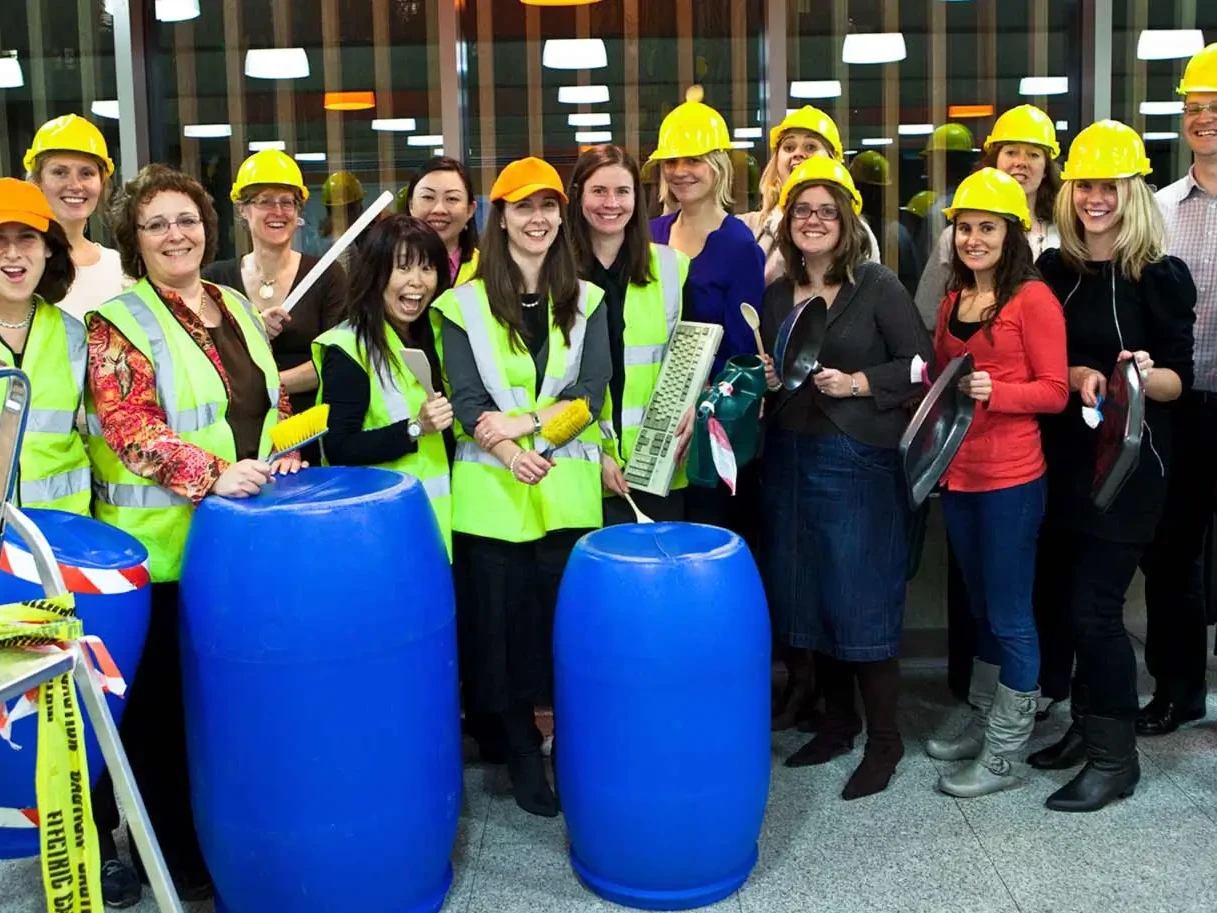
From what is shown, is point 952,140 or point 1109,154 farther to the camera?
point 952,140

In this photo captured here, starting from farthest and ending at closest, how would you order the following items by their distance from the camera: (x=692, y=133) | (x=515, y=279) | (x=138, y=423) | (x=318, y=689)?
1. (x=692, y=133)
2. (x=515, y=279)
3. (x=138, y=423)
4. (x=318, y=689)

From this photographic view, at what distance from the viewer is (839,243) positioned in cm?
290

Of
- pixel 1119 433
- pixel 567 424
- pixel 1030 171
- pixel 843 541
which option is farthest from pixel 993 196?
pixel 567 424

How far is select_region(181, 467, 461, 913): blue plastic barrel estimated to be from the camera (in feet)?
7.13

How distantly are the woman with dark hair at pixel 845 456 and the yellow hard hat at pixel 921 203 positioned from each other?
2.15m

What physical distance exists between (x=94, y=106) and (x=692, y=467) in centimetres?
308

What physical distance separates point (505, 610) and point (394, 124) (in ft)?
8.87

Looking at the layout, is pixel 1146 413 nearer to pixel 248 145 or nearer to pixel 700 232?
pixel 700 232

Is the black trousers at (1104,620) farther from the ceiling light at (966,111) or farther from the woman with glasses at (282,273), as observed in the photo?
the ceiling light at (966,111)

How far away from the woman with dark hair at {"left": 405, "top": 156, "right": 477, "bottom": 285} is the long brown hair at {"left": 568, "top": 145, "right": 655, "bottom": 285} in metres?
0.35

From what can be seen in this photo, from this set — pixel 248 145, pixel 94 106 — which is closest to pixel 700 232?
pixel 248 145

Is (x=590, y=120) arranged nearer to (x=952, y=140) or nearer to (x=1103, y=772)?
(x=952, y=140)

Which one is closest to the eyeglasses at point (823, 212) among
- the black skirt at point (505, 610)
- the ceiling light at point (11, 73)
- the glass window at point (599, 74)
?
the black skirt at point (505, 610)

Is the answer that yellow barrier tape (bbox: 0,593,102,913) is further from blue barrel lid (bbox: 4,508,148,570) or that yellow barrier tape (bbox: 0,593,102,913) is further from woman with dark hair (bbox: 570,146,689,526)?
woman with dark hair (bbox: 570,146,689,526)
